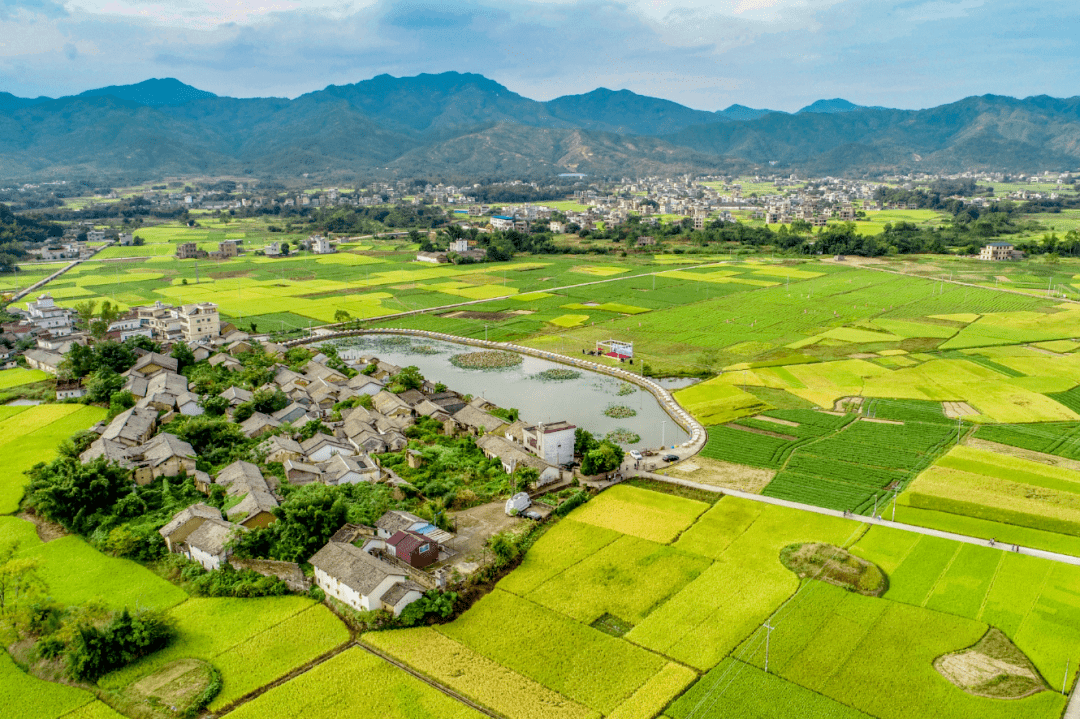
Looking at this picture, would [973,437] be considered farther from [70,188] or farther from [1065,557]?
[70,188]

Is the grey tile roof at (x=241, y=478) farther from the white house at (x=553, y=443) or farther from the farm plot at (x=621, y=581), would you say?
the farm plot at (x=621, y=581)

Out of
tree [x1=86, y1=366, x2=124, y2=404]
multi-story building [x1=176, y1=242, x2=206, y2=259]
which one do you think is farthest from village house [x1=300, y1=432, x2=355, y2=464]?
multi-story building [x1=176, y1=242, x2=206, y2=259]

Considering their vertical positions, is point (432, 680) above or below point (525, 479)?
below

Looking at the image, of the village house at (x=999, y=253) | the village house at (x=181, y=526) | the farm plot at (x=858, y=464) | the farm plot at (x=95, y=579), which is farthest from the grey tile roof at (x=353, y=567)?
the village house at (x=999, y=253)

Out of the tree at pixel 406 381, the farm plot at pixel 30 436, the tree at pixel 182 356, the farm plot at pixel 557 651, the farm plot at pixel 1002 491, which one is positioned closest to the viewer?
the farm plot at pixel 557 651

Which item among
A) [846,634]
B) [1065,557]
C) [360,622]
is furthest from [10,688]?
[1065,557]

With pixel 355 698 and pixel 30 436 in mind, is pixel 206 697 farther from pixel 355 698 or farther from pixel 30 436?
pixel 30 436

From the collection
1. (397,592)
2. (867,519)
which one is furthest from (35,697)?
(867,519)
